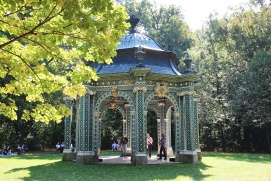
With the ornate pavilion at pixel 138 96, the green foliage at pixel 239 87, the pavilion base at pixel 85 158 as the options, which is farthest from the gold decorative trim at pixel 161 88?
the green foliage at pixel 239 87

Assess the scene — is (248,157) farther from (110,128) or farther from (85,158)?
(110,128)

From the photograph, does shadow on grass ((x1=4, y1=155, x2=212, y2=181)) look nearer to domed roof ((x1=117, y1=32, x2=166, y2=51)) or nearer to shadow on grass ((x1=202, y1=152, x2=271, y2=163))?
shadow on grass ((x1=202, y1=152, x2=271, y2=163))

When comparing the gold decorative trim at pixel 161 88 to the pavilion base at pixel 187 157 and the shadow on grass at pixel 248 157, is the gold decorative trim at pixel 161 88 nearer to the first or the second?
the pavilion base at pixel 187 157

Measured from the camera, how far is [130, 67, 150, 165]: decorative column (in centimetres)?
1368

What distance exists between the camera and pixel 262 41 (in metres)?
28.0

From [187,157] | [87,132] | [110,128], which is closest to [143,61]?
[87,132]

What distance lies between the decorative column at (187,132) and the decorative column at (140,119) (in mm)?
2235

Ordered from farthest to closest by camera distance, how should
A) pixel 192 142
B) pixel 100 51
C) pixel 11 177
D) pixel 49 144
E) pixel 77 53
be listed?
pixel 49 144, pixel 192 142, pixel 11 177, pixel 77 53, pixel 100 51

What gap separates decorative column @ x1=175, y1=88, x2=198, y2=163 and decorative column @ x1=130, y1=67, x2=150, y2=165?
2.23m

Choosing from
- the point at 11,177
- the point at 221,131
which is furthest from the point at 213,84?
the point at 11,177

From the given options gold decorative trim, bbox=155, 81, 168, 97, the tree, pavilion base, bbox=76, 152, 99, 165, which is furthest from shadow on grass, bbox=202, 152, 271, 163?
the tree

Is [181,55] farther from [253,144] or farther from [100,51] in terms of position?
[100,51]

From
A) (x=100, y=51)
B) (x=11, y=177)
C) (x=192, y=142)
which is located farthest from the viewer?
(x=192, y=142)

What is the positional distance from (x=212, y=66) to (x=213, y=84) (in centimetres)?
192
